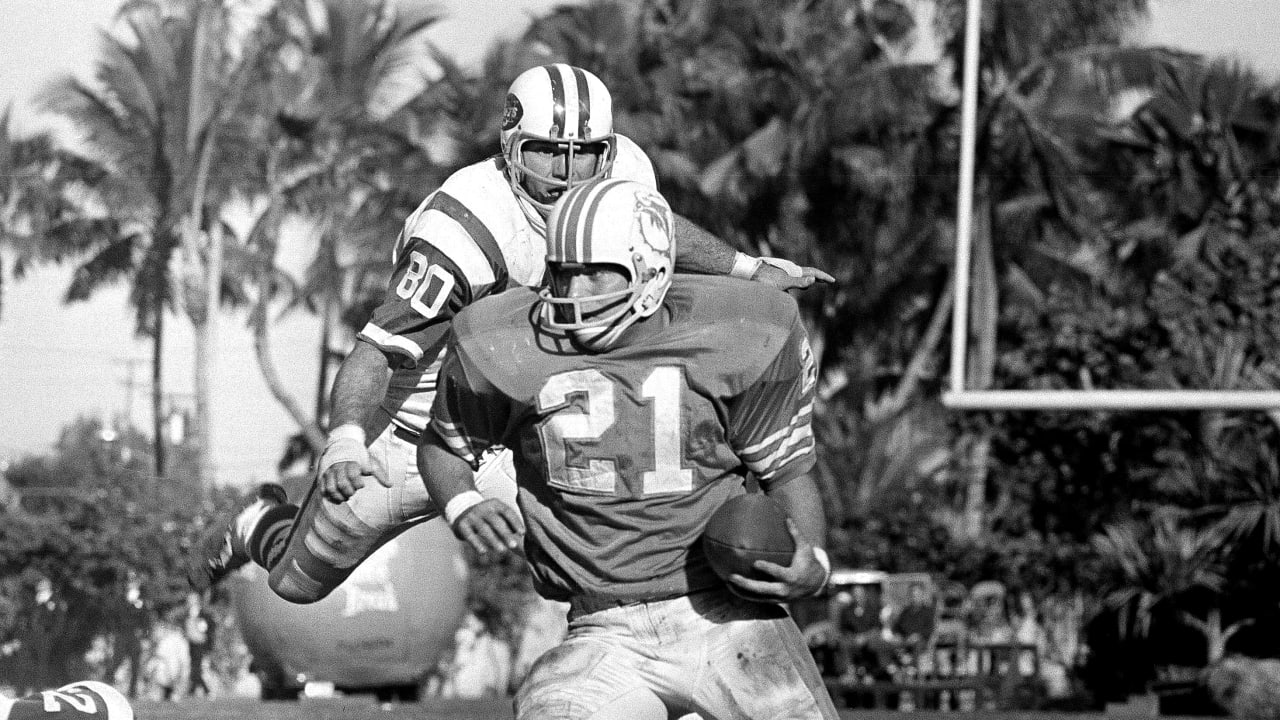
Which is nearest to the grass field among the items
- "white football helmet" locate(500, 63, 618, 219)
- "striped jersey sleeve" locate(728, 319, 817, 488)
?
"white football helmet" locate(500, 63, 618, 219)

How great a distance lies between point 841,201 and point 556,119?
74.1ft

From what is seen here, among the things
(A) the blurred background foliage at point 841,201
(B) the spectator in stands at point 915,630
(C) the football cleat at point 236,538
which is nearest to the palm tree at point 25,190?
(A) the blurred background foliage at point 841,201

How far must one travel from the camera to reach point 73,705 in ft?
16.9

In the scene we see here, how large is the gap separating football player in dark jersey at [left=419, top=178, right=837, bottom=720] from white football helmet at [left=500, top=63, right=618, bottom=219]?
1.09 m

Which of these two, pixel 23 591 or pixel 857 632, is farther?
pixel 23 591

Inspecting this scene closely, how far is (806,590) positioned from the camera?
4.22 m

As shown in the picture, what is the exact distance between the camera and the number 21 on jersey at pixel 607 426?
4.21 m

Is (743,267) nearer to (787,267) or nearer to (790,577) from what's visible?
(787,267)

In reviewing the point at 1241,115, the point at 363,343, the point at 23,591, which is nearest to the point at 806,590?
the point at 363,343

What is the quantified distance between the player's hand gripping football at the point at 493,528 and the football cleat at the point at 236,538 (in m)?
2.43

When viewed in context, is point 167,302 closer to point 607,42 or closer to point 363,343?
point 607,42

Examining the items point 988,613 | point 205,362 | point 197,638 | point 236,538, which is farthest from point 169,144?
point 236,538

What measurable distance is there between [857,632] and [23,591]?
7.55 m

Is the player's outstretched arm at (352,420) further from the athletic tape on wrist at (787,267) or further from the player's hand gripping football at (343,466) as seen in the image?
the athletic tape on wrist at (787,267)
